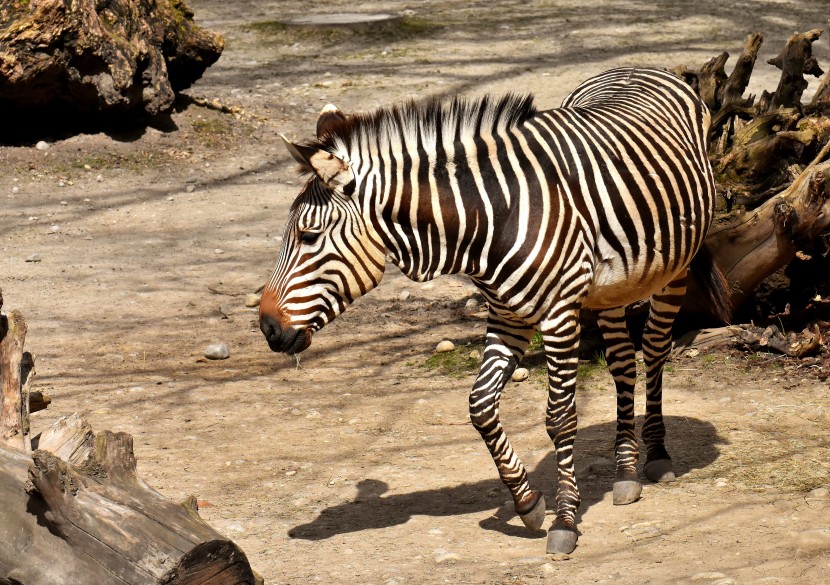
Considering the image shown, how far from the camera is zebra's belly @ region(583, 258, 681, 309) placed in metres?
4.63

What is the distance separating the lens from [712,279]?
19.7 ft

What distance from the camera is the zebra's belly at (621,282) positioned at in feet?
15.2

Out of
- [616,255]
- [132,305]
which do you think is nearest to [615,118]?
[616,255]

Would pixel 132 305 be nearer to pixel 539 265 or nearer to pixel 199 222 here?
pixel 199 222

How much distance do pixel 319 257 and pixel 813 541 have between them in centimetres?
235

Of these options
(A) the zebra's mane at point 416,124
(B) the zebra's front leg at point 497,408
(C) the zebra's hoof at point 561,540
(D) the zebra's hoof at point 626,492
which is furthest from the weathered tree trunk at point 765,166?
(C) the zebra's hoof at point 561,540

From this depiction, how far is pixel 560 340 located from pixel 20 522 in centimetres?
225

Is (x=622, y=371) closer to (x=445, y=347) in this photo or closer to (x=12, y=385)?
(x=445, y=347)

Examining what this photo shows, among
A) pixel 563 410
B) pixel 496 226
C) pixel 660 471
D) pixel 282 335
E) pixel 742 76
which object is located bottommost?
pixel 660 471

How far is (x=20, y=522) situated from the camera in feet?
11.3

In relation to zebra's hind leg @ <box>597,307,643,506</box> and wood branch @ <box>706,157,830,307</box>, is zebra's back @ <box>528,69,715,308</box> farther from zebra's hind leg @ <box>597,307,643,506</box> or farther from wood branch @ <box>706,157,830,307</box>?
wood branch @ <box>706,157,830,307</box>

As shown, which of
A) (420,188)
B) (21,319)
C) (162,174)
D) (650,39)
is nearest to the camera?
(21,319)

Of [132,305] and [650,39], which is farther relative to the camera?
[650,39]

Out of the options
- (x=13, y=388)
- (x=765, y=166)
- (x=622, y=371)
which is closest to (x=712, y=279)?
(x=622, y=371)
